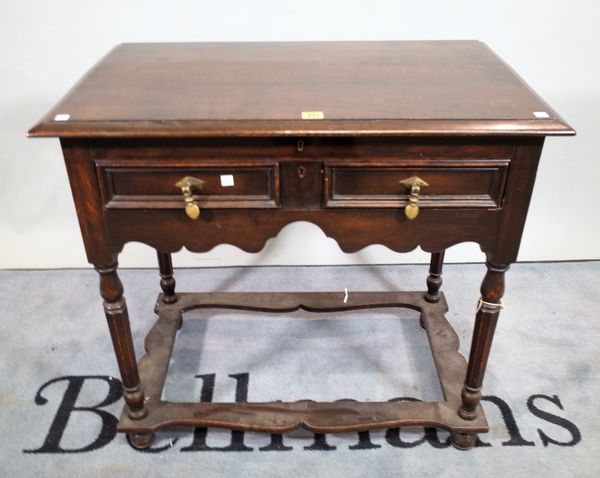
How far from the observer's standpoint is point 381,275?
2.07 m

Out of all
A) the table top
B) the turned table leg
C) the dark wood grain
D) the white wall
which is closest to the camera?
the table top

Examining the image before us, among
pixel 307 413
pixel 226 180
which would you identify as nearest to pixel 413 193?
pixel 226 180

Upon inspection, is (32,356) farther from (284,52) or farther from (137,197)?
(284,52)

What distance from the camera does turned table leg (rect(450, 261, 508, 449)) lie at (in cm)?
122

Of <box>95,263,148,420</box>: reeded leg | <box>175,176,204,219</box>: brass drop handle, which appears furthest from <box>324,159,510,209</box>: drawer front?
<box>95,263,148,420</box>: reeded leg

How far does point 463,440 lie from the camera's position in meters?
1.43

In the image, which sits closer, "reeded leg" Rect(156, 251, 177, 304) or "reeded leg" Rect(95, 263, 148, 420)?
A: "reeded leg" Rect(95, 263, 148, 420)

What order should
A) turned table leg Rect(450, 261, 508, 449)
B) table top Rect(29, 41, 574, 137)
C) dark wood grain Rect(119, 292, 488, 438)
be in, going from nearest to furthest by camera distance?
table top Rect(29, 41, 574, 137)
turned table leg Rect(450, 261, 508, 449)
dark wood grain Rect(119, 292, 488, 438)

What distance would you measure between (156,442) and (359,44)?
44.2 inches

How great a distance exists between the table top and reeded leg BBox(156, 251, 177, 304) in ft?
1.99

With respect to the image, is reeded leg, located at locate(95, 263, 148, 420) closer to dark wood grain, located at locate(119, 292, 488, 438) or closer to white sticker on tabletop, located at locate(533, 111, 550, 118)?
dark wood grain, located at locate(119, 292, 488, 438)

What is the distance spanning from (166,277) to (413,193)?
94 centimetres

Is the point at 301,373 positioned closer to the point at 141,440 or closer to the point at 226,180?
the point at 141,440

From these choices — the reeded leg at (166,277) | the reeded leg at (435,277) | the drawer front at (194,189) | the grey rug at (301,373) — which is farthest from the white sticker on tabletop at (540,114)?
the reeded leg at (166,277)
